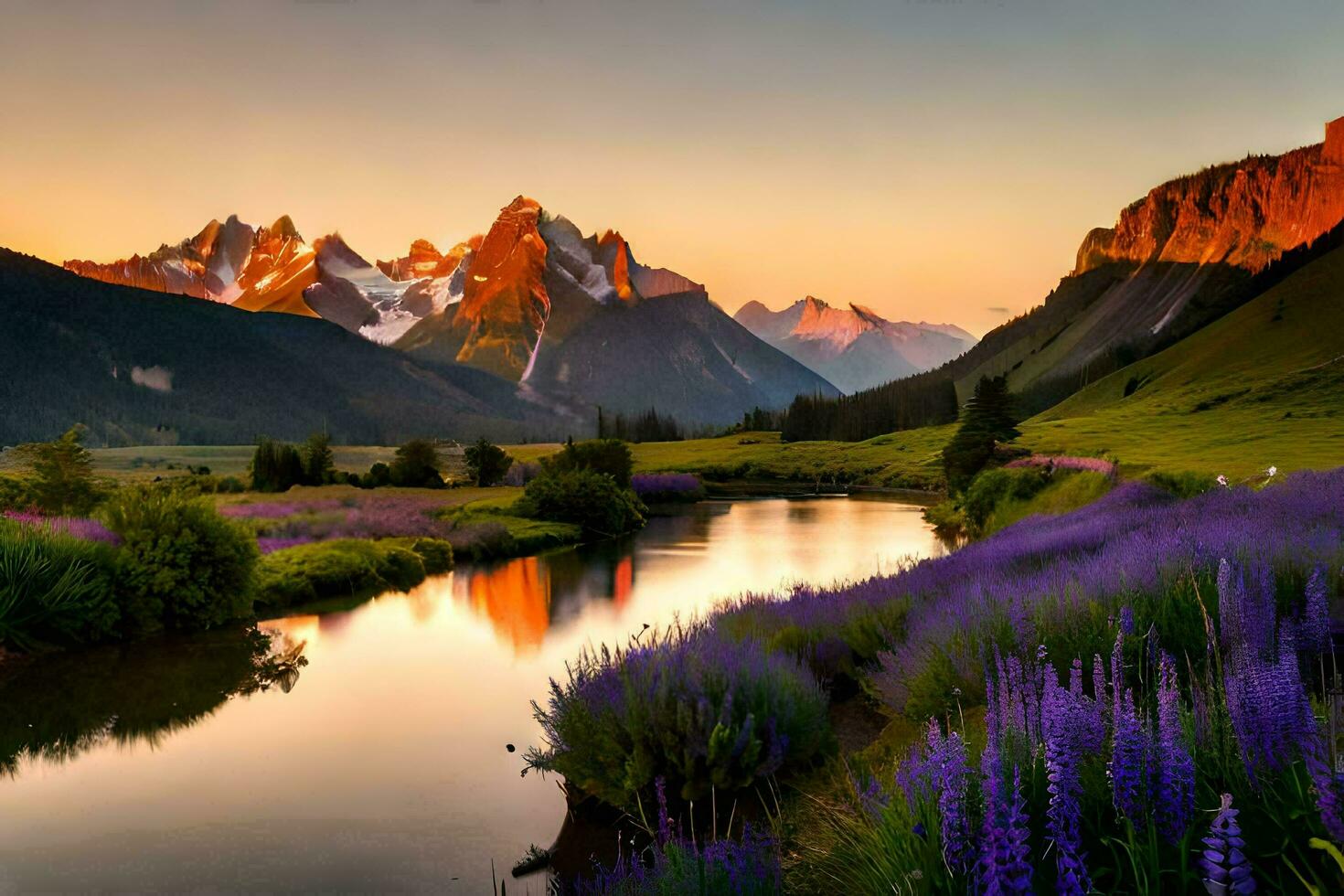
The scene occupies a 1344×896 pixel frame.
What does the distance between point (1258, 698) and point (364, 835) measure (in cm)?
766

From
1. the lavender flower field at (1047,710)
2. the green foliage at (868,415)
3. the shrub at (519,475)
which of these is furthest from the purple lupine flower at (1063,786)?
the green foliage at (868,415)

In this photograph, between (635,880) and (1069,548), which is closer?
(635,880)

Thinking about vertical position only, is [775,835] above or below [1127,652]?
below

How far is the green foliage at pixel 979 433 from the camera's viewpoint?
4522cm

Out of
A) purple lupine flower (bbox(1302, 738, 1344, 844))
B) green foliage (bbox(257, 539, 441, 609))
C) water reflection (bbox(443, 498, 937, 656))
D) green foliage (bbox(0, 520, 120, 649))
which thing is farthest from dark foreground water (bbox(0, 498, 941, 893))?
purple lupine flower (bbox(1302, 738, 1344, 844))

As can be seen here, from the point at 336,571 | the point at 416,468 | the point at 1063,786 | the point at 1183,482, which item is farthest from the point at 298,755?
the point at 416,468

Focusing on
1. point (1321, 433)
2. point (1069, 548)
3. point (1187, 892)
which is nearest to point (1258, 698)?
point (1187, 892)

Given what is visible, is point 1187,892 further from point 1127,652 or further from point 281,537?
point 281,537

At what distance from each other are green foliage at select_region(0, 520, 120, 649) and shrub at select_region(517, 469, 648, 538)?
75.9ft

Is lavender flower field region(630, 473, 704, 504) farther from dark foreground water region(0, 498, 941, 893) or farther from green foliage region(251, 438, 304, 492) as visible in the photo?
dark foreground water region(0, 498, 941, 893)

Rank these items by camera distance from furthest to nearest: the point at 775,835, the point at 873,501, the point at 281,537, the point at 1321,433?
the point at 873,501
the point at 1321,433
the point at 281,537
the point at 775,835

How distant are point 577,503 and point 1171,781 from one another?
3639 centimetres

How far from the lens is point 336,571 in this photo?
23.1m

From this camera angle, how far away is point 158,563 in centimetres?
1684
